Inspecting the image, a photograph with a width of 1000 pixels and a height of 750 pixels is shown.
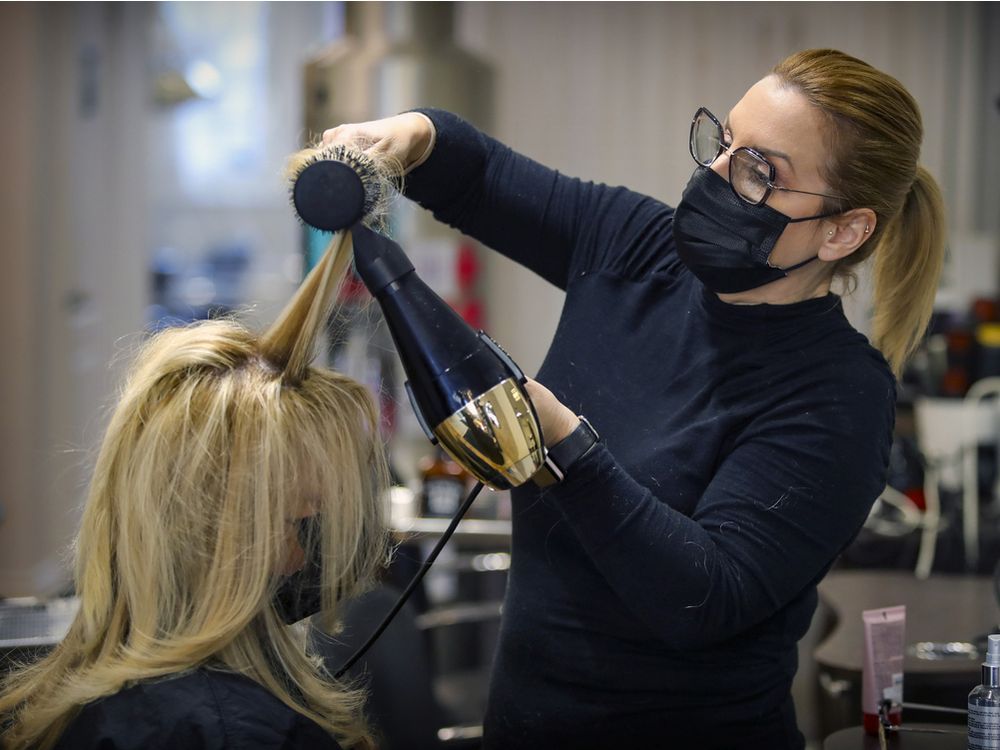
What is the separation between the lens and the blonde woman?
1.05m

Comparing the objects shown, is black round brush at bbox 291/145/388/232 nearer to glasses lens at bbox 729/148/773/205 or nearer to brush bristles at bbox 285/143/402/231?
brush bristles at bbox 285/143/402/231

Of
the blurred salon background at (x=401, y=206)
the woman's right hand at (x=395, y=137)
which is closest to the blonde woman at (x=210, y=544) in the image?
the woman's right hand at (x=395, y=137)

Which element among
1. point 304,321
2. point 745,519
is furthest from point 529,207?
point 745,519

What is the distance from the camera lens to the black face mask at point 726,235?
48.8 inches

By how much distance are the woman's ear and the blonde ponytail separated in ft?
0.15

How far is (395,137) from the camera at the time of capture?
1.21 meters

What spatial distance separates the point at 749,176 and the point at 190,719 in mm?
788

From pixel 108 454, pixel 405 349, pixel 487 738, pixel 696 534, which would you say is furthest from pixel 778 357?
pixel 108 454

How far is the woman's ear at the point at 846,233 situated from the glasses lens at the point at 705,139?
15cm

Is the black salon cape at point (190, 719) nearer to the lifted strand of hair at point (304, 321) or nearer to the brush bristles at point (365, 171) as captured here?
the lifted strand of hair at point (304, 321)

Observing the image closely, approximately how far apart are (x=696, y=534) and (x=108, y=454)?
1.88 ft

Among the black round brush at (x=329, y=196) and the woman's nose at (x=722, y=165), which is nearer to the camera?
the black round brush at (x=329, y=196)

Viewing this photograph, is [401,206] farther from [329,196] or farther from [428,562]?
[329,196]

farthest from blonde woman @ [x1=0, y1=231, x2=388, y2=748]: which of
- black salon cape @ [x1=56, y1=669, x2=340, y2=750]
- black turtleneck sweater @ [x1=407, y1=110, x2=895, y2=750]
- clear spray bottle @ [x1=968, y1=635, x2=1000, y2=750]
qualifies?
clear spray bottle @ [x1=968, y1=635, x2=1000, y2=750]
